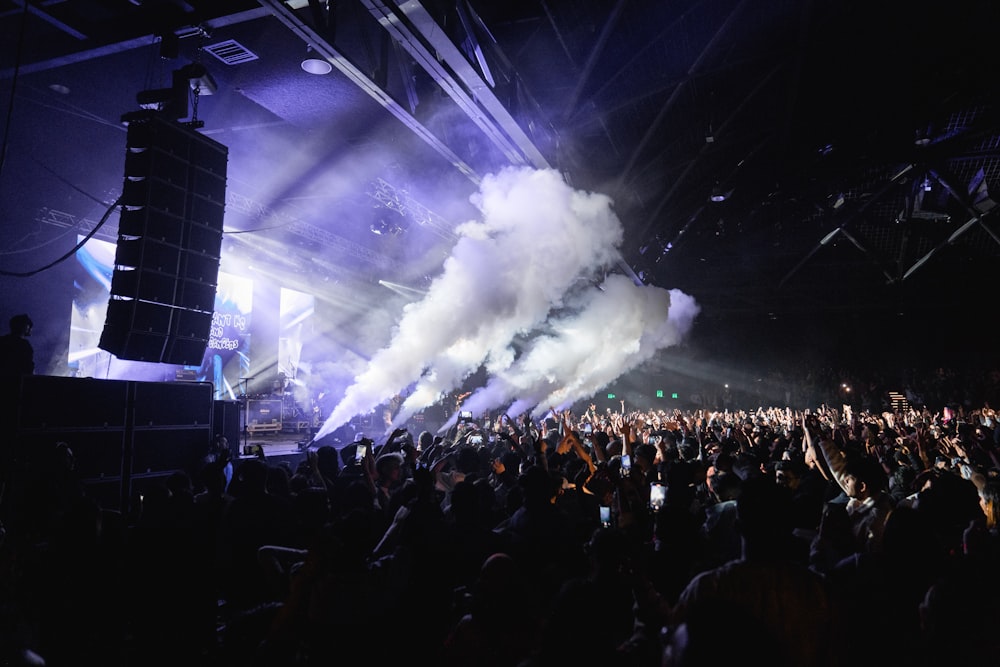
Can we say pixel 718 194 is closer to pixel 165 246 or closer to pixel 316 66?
pixel 316 66

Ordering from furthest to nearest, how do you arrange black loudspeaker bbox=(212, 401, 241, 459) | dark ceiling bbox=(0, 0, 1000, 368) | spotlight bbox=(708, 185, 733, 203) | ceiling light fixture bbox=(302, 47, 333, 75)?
spotlight bbox=(708, 185, 733, 203) < black loudspeaker bbox=(212, 401, 241, 459) < ceiling light fixture bbox=(302, 47, 333, 75) < dark ceiling bbox=(0, 0, 1000, 368)

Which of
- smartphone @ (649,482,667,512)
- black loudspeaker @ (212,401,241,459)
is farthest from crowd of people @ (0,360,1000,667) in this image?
black loudspeaker @ (212,401,241,459)

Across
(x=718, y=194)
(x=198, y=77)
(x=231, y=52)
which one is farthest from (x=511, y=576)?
(x=718, y=194)

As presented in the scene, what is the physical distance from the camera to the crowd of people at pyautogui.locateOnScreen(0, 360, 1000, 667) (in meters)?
2.06

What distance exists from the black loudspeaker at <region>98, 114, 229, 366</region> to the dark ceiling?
1.07m

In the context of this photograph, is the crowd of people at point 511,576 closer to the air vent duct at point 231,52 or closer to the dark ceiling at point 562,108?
the dark ceiling at point 562,108

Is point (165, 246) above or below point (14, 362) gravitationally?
above

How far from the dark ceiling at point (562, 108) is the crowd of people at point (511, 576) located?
3808mm

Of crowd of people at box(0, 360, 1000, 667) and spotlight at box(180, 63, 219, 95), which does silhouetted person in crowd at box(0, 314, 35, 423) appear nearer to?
crowd of people at box(0, 360, 1000, 667)

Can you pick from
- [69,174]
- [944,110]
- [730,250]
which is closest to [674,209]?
[944,110]

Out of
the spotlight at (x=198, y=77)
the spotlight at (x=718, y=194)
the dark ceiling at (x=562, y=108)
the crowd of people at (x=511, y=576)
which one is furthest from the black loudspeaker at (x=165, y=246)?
the spotlight at (x=718, y=194)

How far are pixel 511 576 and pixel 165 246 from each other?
19.8ft

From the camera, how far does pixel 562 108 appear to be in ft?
24.0

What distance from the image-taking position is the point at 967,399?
1681cm
